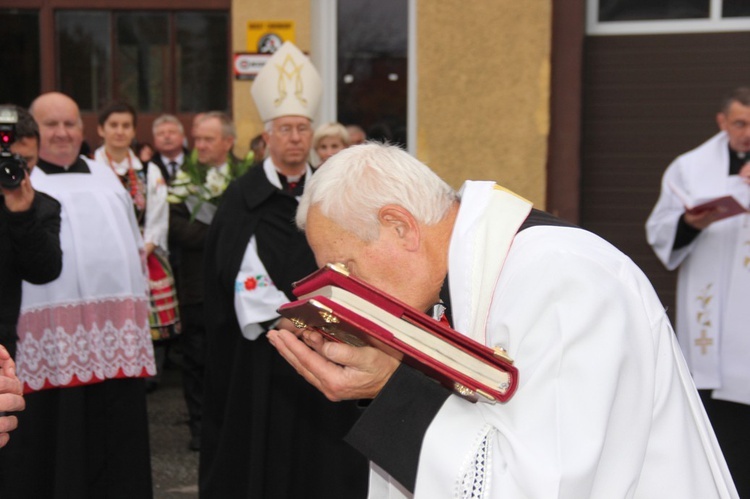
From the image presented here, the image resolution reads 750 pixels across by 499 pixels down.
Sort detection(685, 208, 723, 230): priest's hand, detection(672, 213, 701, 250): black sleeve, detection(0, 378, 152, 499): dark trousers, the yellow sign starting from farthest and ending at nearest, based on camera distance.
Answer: the yellow sign < detection(672, 213, 701, 250): black sleeve < detection(685, 208, 723, 230): priest's hand < detection(0, 378, 152, 499): dark trousers

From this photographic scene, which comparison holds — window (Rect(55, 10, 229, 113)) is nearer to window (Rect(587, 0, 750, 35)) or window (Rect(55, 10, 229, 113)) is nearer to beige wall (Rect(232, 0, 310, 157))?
beige wall (Rect(232, 0, 310, 157))

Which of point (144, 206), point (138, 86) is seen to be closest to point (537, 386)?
point (144, 206)

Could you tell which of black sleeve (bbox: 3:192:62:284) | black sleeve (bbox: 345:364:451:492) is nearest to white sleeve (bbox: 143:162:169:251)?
black sleeve (bbox: 3:192:62:284)

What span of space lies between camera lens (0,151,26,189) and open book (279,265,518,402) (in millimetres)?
2354

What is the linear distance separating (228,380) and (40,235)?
1.46 metres

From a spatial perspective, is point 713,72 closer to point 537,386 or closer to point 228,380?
point 228,380

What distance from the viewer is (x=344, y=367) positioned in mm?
2375

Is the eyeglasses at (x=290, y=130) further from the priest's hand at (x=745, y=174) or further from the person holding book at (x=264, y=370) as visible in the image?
the priest's hand at (x=745, y=174)

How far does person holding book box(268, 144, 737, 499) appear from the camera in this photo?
6.59ft

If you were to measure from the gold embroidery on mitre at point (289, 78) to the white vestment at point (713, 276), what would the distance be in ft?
6.59

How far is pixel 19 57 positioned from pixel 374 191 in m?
7.54

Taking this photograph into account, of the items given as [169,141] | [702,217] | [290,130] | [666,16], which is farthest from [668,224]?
[169,141]

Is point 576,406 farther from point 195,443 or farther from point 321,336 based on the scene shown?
point 195,443

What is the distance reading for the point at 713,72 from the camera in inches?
306
